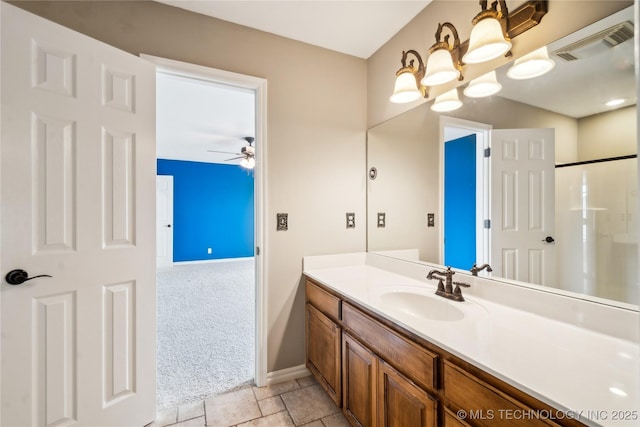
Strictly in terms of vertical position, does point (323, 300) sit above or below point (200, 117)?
below

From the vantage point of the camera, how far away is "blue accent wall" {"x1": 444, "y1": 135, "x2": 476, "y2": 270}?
1529 millimetres

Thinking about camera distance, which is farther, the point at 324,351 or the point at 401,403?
the point at 324,351

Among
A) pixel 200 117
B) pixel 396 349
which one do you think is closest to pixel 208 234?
pixel 200 117

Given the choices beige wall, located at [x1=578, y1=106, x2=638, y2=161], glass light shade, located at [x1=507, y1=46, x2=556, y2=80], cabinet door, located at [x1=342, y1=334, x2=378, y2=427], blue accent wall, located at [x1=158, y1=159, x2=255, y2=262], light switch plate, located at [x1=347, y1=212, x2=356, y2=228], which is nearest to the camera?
beige wall, located at [x1=578, y1=106, x2=638, y2=161]

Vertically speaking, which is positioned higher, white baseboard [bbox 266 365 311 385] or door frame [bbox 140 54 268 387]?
door frame [bbox 140 54 268 387]

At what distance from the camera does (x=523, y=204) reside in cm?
128

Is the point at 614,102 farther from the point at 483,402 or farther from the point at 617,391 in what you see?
the point at 483,402

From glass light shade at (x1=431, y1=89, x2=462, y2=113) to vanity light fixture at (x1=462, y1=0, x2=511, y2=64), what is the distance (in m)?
0.28

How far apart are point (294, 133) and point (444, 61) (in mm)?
1073

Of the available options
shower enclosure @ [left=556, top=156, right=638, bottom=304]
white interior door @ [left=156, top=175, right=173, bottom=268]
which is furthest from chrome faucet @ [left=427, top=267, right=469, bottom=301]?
white interior door @ [left=156, top=175, right=173, bottom=268]

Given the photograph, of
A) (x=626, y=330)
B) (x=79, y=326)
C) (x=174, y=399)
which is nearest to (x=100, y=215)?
(x=79, y=326)

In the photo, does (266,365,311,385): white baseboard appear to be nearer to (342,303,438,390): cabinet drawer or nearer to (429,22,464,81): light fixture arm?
(342,303,438,390): cabinet drawer

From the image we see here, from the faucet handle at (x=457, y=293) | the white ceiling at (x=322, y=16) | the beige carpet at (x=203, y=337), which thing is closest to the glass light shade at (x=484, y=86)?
the white ceiling at (x=322, y=16)

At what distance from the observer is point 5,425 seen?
47.0 inches
